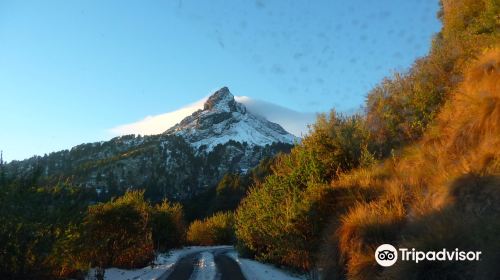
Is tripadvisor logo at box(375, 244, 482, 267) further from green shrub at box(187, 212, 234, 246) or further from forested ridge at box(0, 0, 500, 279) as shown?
green shrub at box(187, 212, 234, 246)

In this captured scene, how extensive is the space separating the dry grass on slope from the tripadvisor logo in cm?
10

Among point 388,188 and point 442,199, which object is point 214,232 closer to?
point 388,188

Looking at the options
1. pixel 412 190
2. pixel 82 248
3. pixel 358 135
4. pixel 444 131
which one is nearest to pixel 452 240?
pixel 412 190

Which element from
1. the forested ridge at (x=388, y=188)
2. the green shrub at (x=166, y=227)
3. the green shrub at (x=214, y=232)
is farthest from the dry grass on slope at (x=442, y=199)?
the green shrub at (x=214, y=232)

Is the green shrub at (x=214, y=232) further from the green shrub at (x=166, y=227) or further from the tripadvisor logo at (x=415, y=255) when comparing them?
the tripadvisor logo at (x=415, y=255)

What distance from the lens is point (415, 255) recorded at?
7.93m

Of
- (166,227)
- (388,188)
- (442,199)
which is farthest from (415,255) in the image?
(166,227)

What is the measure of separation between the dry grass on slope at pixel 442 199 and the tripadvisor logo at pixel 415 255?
0.10 meters

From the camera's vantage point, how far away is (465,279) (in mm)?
7059

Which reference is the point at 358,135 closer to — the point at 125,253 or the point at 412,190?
the point at 412,190

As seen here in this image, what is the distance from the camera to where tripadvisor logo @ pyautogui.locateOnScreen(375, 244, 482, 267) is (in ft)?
23.6

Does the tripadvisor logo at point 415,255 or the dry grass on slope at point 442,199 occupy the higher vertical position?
the dry grass on slope at point 442,199

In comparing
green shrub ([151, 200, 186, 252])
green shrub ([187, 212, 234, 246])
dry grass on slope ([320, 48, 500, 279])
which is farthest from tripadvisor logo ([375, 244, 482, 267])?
green shrub ([187, 212, 234, 246])

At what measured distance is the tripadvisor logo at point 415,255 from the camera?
7184 mm
